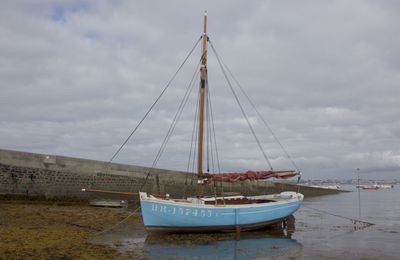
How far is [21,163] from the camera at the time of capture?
19422 mm

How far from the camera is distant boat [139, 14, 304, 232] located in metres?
15.0

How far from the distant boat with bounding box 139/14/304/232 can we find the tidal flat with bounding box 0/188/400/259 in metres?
0.42

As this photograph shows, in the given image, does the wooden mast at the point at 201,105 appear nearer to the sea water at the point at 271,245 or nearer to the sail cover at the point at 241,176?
the sail cover at the point at 241,176

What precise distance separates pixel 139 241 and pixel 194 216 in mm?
2412

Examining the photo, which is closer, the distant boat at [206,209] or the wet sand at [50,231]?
the wet sand at [50,231]

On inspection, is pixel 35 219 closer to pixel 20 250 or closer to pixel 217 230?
pixel 20 250

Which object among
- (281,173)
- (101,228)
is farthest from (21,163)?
(281,173)

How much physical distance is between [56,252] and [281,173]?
1144 cm

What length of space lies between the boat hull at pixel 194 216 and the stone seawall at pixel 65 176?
180cm

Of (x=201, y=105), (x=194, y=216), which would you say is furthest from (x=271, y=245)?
(x=201, y=105)

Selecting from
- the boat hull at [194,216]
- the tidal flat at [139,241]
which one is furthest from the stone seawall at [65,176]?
the boat hull at [194,216]

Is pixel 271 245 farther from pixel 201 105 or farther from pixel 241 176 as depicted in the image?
pixel 201 105

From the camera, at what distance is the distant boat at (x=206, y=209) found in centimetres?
1502

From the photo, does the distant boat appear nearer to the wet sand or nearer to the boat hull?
the boat hull
